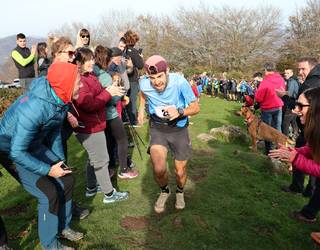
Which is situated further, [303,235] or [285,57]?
[285,57]

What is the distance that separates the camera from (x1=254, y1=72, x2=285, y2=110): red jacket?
8.57m

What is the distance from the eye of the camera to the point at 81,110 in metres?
4.58

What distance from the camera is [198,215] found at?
473 centimetres

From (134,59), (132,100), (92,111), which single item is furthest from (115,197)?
(134,59)

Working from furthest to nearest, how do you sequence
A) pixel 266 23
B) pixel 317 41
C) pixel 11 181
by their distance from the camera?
pixel 266 23
pixel 317 41
pixel 11 181

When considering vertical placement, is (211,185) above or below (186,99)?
below

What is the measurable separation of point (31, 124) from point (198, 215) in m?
2.70

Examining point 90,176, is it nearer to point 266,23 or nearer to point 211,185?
point 211,185

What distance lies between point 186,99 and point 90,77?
4.49 ft

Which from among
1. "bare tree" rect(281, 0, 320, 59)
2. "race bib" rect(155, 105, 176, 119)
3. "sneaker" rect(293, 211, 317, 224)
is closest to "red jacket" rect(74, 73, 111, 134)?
"race bib" rect(155, 105, 176, 119)

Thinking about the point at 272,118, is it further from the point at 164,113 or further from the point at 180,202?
the point at 164,113

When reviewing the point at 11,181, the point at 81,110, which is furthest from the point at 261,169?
the point at 11,181

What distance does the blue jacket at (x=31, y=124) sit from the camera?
10.3 ft

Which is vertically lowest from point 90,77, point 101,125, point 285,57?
point 285,57
